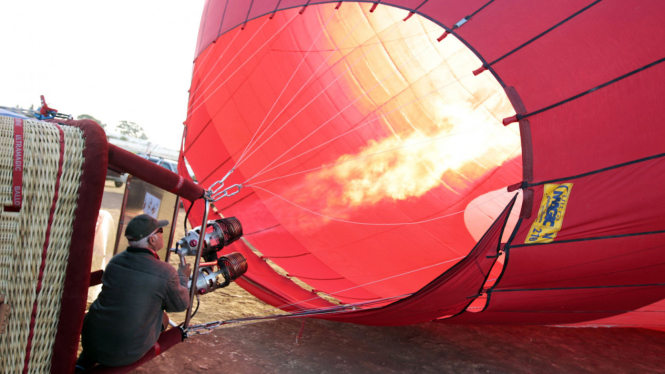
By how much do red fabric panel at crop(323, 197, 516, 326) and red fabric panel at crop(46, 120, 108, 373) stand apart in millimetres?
1463

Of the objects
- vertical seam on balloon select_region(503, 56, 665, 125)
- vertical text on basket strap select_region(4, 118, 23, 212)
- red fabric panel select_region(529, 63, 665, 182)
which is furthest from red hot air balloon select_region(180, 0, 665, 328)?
vertical text on basket strap select_region(4, 118, 23, 212)

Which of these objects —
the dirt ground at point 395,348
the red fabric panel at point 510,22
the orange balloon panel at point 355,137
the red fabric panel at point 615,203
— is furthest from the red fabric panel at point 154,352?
the orange balloon panel at point 355,137

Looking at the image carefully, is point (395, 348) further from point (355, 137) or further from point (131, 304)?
point (355, 137)

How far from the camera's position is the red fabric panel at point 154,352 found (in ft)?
5.36

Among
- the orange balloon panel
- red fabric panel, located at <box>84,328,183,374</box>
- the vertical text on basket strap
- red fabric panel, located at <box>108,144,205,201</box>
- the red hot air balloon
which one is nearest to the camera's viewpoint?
the vertical text on basket strap

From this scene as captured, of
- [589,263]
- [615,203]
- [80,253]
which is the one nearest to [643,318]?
[589,263]

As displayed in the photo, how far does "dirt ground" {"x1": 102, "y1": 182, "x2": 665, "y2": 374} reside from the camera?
96.4 inches

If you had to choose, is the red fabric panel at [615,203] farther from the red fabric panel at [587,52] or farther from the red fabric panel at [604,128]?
the red fabric panel at [587,52]

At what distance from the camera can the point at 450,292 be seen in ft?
7.18

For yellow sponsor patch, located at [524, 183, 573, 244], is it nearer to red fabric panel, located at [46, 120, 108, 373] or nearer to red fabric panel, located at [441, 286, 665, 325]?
red fabric panel, located at [441, 286, 665, 325]

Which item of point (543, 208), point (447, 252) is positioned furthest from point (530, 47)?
point (447, 252)

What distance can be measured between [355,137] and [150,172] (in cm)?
272

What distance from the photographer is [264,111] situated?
4.14 meters

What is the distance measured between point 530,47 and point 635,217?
89 centimetres
